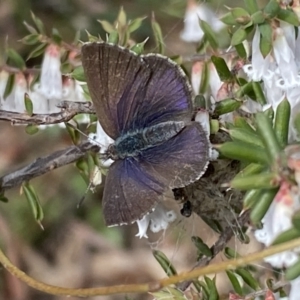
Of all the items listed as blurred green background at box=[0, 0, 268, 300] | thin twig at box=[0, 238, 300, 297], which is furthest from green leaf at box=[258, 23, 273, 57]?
blurred green background at box=[0, 0, 268, 300]

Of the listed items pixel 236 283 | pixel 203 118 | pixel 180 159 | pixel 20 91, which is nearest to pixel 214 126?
pixel 203 118

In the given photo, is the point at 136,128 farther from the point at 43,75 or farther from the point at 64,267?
the point at 64,267

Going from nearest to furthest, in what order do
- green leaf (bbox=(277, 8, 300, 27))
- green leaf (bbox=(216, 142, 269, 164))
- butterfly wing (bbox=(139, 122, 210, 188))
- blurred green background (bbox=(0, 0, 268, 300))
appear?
green leaf (bbox=(216, 142, 269, 164)) < butterfly wing (bbox=(139, 122, 210, 188)) < green leaf (bbox=(277, 8, 300, 27)) < blurred green background (bbox=(0, 0, 268, 300))

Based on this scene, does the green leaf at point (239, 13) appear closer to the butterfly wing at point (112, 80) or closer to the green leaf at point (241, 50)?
the green leaf at point (241, 50)

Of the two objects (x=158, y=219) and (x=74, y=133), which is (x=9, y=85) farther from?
(x=158, y=219)

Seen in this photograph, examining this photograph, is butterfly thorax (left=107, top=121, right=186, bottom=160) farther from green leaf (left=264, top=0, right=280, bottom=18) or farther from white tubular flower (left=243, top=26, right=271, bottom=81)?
green leaf (left=264, top=0, right=280, bottom=18)

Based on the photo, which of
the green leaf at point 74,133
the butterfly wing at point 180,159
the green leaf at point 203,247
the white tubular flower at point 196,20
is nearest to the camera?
the butterfly wing at point 180,159

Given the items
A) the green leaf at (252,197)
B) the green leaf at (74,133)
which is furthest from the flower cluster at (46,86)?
the green leaf at (252,197)
